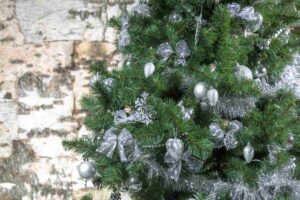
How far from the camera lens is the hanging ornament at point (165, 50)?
1.17 m

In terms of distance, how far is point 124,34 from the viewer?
1310 mm

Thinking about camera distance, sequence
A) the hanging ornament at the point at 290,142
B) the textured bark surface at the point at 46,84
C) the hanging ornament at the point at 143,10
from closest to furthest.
→ the hanging ornament at the point at 290,142 < the hanging ornament at the point at 143,10 < the textured bark surface at the point at 46,84

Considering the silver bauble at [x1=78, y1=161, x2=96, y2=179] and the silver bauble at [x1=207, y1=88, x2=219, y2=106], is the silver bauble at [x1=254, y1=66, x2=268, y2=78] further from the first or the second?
the silver bauble at [x1=78, y1=161, x2=96, y2=179]

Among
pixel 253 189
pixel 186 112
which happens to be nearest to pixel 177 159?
pixel 186 112

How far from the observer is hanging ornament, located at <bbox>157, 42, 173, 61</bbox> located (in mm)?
1171

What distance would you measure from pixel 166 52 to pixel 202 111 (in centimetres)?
19

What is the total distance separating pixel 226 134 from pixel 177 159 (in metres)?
0.14

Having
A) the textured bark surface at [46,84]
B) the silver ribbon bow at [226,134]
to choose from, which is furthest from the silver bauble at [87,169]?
the textured bark surface at [46,84]

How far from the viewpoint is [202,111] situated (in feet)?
3.75

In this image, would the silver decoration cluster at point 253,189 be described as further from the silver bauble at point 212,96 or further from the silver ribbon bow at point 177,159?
the silver bauble at point 212,96

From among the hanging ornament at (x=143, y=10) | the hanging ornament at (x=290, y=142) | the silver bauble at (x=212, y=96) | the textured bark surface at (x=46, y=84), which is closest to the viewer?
the silver bauble at (x=212, y=96)

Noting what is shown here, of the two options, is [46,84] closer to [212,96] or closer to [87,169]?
[87,169]

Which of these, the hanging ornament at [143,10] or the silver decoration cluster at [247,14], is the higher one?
the silver decoration cluster at [247,14]

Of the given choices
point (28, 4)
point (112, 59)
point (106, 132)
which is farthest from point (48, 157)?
point (106, 132)
